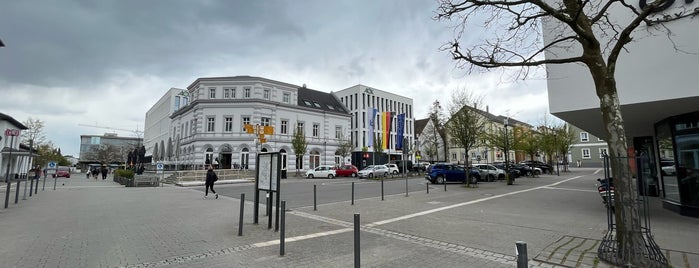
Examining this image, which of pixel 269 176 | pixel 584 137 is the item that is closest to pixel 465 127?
pixel 269 176

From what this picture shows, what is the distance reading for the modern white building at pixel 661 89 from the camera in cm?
795

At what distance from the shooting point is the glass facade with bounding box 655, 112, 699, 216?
9359 millimetres

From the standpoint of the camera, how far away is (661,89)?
26.7ft

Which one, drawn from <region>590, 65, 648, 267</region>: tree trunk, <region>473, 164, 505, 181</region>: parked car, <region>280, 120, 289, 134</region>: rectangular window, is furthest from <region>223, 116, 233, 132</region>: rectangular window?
<region>590, 65, 648, 267</region>: tree trunk

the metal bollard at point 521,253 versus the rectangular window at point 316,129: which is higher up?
the rectangular window at point 316,129

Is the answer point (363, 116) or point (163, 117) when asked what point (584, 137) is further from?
point (163, 117)

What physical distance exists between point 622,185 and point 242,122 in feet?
135

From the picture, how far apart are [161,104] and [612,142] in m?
83.9

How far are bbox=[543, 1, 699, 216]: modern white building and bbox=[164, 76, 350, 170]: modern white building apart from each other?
33.3 m

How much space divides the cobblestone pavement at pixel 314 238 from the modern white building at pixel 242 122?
1165 inches

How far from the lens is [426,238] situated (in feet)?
23.0

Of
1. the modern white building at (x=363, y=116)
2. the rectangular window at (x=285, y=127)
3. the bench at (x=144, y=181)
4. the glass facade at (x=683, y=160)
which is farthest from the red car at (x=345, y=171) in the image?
the glass facade at (x=683, y=160)

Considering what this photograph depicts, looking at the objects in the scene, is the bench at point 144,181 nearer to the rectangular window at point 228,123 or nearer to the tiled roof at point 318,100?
the rectangular window at point 228,123

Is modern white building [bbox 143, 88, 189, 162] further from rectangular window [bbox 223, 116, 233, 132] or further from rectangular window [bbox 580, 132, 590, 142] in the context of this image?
rectangular window [bbox 580, 132, 590, 142]
